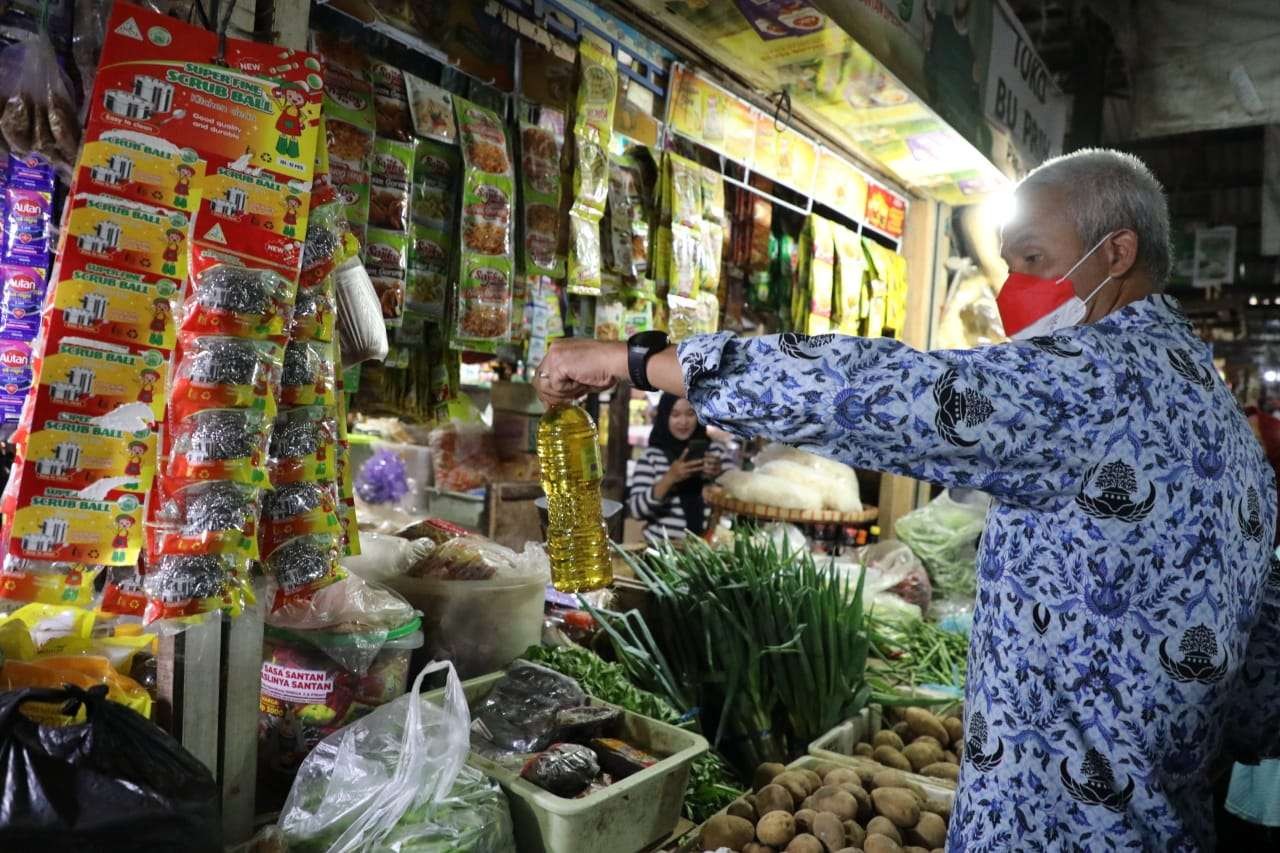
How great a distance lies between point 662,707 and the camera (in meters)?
2.23

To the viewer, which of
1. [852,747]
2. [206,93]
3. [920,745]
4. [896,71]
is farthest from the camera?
[896,71]

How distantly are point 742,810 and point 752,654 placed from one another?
0.54 metres

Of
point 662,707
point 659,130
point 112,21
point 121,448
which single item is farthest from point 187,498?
point 659,130

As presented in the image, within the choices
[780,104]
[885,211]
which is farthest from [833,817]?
[885,211]

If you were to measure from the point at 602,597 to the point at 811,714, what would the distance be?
2.41 feet

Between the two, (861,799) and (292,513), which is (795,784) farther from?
(292,513)

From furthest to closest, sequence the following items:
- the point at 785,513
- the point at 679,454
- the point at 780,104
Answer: the point at 679,454 < the point at 785,513 < the point at 780,104

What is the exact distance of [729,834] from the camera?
6.09 ft

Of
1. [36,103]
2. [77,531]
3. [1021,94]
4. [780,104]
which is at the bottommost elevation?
[77,531]

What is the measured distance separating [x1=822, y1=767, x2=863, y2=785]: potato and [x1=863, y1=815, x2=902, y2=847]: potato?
141mm

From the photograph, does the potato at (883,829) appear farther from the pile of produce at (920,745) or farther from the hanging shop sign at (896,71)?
the hanging shop sign at (896,71)

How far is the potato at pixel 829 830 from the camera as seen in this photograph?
1800 mm

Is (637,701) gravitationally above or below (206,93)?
below

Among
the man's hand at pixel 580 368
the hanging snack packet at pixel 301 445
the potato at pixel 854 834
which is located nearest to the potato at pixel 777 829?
the potato at pixel 854 834
